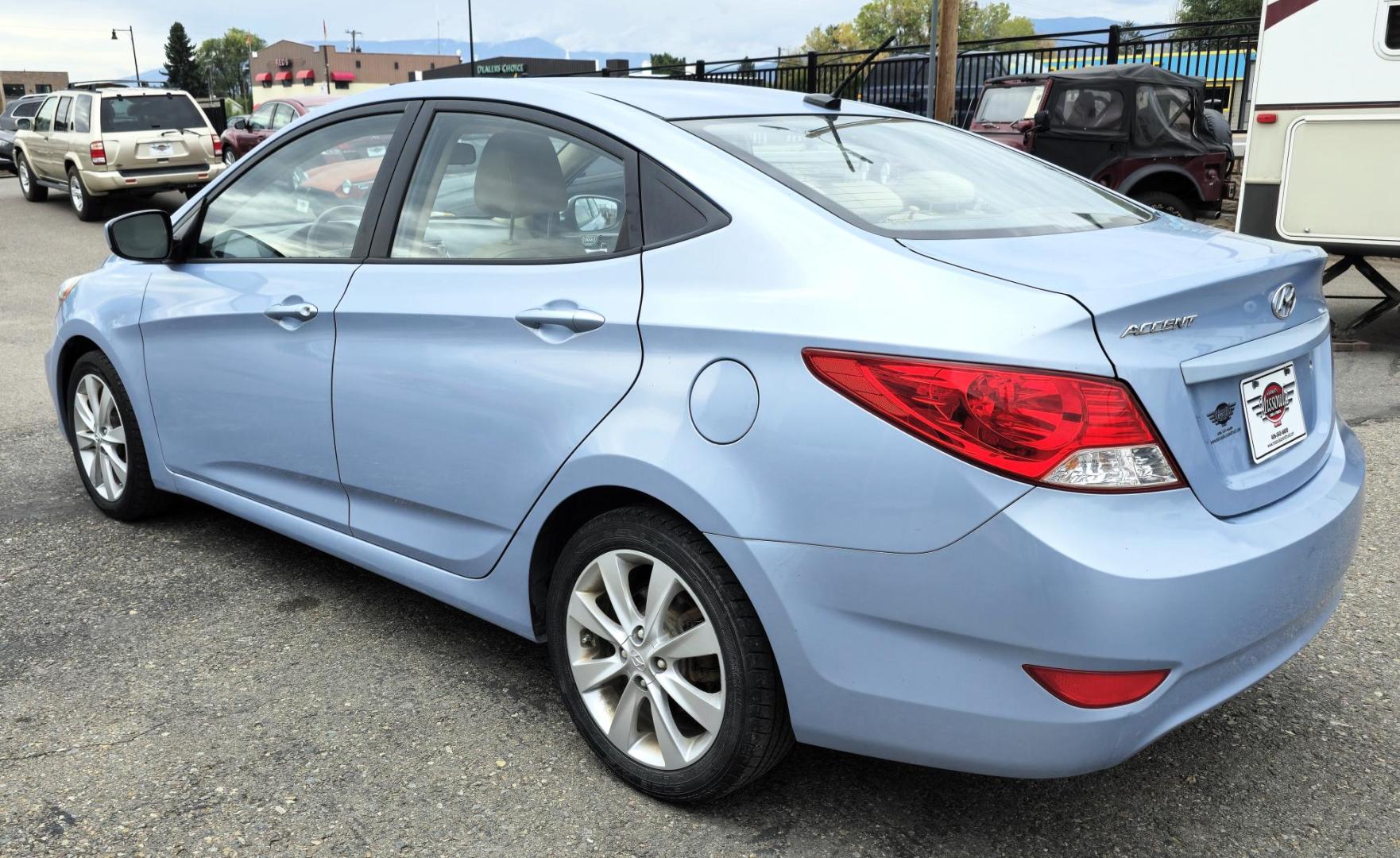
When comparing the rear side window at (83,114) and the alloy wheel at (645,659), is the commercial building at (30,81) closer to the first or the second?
the rear side window at (83,114)

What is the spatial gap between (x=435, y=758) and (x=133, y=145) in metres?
15.9

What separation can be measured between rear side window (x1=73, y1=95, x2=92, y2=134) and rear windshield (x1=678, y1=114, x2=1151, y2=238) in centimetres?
1618

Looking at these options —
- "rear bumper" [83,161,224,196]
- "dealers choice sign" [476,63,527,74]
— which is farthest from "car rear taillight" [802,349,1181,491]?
"dealers choice sign" [476,63,527,74]

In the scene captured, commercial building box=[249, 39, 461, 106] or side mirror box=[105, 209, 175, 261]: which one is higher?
commercial building box=[249, 39, 461, 106]

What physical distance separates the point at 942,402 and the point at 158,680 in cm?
235

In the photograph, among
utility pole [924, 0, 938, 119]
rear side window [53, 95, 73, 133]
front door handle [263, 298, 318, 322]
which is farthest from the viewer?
rear side window [53, 95, 73, 133]

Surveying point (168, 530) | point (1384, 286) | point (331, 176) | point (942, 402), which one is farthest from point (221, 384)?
point (1384, 286)

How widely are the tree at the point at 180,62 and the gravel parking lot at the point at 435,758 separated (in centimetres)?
13698

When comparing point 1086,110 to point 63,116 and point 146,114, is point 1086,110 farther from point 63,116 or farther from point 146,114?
point 63,116

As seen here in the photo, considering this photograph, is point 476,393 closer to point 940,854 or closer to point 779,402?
point 779,402

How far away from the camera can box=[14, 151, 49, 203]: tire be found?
19281mm

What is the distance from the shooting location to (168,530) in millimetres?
4414

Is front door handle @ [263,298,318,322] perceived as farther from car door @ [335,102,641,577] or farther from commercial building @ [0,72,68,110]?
commercial building @ [0,72,68,110]

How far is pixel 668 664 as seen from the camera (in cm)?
255
